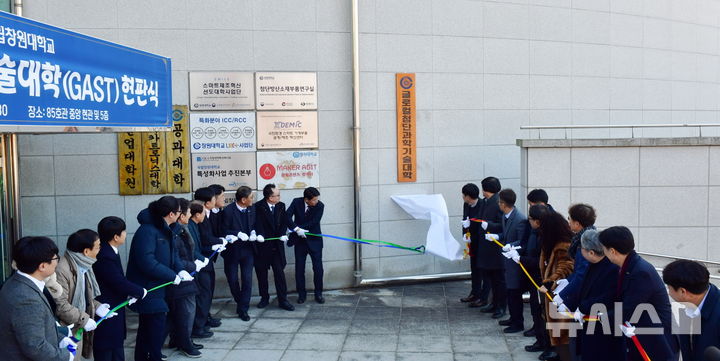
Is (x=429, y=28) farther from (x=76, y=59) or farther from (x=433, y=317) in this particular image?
(x=76, y=59)

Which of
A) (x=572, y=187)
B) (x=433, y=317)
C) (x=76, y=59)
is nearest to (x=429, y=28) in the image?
(x=572, y=187)

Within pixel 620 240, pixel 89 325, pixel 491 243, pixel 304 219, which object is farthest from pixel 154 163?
pixel 620 240

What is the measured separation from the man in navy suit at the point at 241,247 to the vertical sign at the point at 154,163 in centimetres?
126

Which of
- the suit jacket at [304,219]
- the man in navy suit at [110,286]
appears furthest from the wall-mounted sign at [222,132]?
the man in navy suit at [110,286]

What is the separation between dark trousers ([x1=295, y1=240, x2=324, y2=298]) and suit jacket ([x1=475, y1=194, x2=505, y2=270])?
2.25 meters

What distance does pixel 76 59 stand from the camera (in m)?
5.60

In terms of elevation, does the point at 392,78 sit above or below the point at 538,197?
above

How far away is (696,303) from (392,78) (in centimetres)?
637

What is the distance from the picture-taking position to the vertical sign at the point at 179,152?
8602mm

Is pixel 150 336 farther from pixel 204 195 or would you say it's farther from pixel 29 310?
pixel 29 310

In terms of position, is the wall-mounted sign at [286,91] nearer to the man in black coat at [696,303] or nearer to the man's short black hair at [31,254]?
the man's short black hair at [31,254]

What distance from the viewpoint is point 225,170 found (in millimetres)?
8797

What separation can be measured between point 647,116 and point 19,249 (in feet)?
34.2

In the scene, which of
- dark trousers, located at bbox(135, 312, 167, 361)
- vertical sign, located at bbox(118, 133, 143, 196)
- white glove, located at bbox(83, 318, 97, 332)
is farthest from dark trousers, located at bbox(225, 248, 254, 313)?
white glove, located at bbox(83, 318, 97, 332)
